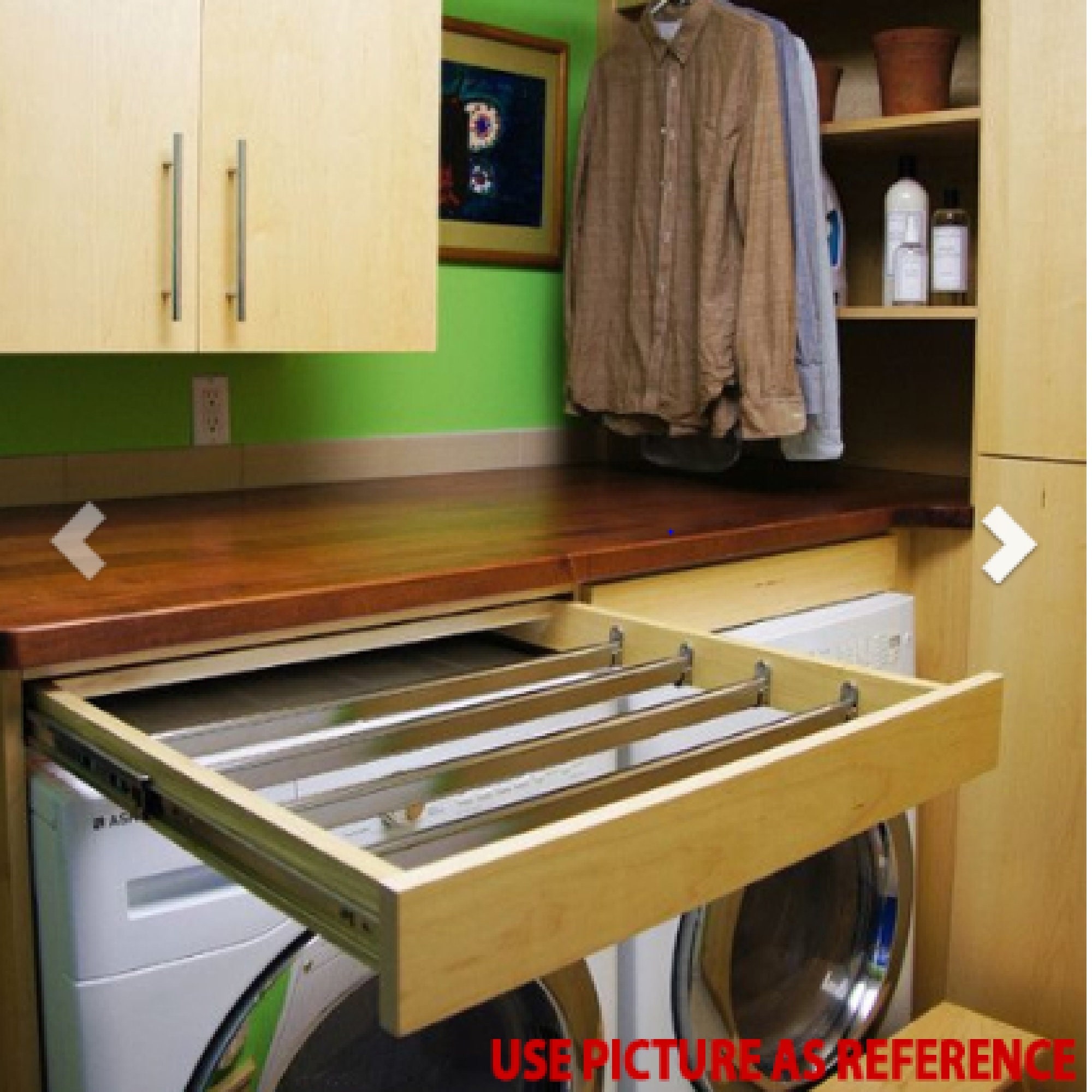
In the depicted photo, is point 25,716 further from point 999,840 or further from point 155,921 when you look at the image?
point 999,840

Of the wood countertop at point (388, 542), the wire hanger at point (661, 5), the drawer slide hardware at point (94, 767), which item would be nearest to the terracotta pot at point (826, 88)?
the wire hanger at point (661, 5)

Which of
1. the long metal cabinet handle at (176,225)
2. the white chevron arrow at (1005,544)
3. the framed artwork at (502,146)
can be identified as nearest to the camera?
the long metal cabinet handle at (176,225)

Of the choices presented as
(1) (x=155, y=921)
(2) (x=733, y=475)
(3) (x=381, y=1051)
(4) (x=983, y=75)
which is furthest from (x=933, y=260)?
(1) (x=155, y=921)

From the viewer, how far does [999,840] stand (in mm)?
2248

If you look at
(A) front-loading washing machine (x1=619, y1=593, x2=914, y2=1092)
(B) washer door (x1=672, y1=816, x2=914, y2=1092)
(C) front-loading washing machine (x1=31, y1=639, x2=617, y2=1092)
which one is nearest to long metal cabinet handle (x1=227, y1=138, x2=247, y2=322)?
(C) front-loading washing machine (x1=31, y1=639, x2=617, y2=1092)

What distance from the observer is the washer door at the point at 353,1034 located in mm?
1358

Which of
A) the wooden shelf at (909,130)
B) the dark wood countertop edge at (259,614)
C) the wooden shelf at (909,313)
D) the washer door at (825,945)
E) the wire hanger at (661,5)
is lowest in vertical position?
the washer door at (825,945)

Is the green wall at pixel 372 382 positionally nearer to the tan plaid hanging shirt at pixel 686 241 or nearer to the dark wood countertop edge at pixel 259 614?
the tan plaid hanging shirt at pixel 686 241

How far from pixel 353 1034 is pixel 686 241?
140 cm

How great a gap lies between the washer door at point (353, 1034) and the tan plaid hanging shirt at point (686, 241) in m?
1.04

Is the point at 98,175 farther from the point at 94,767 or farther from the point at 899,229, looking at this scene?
the point at 899,229

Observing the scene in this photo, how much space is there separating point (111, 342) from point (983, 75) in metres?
1.34

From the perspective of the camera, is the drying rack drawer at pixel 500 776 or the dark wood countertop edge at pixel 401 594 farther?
the dark wood countertop edge at pixel 401 594

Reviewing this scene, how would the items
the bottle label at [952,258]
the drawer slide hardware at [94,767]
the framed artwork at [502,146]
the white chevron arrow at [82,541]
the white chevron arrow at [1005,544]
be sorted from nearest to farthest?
the drawer slide hardware at [94,767] → the white chevron arrow at [82,541] → the white chevron arrow at [1005,544] → the bottle label at [952,258] → the framed artwork at [502,146]
